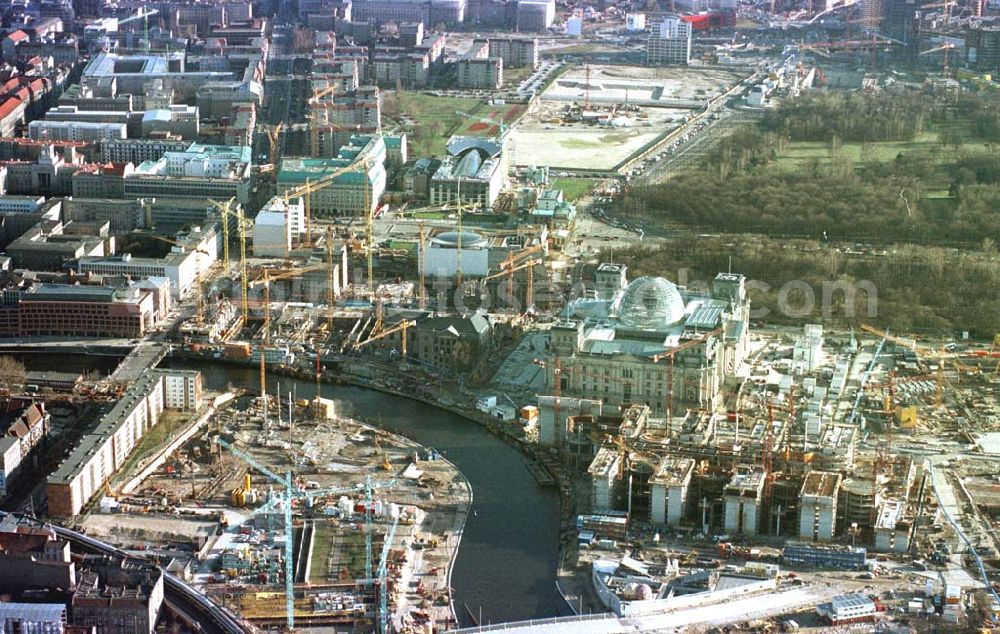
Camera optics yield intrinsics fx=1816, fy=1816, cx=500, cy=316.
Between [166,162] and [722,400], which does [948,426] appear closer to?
[722,400]

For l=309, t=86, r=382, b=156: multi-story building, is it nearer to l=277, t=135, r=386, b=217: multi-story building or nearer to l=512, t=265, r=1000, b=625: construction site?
l=277, t=135, r=386, b=217: multi-story building

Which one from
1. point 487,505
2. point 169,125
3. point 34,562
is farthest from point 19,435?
point 169,125

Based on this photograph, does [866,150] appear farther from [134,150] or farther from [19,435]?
[19,435]

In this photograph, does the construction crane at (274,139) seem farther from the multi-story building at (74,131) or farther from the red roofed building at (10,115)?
the red roofed building at (10,115)

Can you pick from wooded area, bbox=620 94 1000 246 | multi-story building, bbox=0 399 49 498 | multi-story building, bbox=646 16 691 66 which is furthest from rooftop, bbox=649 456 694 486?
multi-story building, bbox=646 16 691 66

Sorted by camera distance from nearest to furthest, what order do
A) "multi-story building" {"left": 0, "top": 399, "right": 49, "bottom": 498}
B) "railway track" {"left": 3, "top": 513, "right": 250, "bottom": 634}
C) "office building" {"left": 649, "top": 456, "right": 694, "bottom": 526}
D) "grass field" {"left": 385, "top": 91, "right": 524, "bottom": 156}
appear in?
"railway track" {"left": 3, "top": 513, "right": 250, "bottom": 634} → "office building" {"left": 649, "top": 456, "right": 694, "bottom": 526} → "multi-story building" {"left": 0, "top": 399, "right": 49, "bottom": 498} → "grass field" {"left": 385, "top": 91, "right": 524, "bottom": 156}
